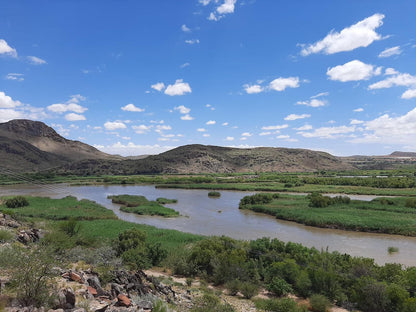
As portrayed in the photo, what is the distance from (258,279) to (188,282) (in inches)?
141

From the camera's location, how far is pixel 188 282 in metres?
13.9

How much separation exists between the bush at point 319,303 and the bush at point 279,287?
4.97ft

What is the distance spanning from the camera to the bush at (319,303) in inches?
456

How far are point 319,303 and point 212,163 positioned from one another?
120m

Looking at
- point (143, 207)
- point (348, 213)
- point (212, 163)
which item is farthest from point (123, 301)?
point (212, 163)

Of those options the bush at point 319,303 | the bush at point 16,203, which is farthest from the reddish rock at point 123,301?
the bush at point 16,203

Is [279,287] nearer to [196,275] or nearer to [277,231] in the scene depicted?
[196,275]

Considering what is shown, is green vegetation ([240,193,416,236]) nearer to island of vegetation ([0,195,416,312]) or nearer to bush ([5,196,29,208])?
island of vegetation ([0,195,416,312])

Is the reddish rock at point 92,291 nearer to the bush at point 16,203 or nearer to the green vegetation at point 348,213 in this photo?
the green vegetation at point 348,213

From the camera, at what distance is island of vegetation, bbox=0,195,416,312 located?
786 centimetres

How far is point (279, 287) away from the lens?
43.3 ft

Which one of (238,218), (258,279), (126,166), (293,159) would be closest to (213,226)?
(238,218)

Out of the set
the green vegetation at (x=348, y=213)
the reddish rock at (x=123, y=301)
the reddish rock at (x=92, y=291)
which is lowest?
the green vegetation at (x=348, y=213)

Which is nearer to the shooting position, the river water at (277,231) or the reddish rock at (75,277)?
the reddish rock at (75,277)
